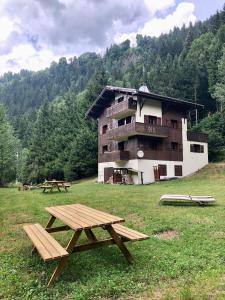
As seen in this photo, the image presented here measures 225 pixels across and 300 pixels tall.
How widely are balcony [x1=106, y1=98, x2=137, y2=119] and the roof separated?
95 centimetres

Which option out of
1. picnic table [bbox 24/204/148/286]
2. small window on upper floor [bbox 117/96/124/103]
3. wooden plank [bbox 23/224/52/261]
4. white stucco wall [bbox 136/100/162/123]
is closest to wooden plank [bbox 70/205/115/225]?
picnic table [bbox 24/204/148/286]

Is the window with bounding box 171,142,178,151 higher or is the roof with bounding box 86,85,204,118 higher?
the roof with bounding box 86,85,204,118

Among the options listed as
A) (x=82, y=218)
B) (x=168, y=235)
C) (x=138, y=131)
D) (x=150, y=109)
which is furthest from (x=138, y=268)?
(x=150, y=109)

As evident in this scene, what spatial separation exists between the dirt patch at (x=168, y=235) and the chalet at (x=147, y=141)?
18.8 meters

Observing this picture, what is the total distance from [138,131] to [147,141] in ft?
7.61

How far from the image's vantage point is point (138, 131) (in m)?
26.2

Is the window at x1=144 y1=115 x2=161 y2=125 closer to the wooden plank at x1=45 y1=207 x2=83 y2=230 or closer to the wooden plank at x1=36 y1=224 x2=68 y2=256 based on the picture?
the wooden plank at x1=45 y1=207 x2=83 y2=230

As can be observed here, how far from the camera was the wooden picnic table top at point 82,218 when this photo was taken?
16.2ft

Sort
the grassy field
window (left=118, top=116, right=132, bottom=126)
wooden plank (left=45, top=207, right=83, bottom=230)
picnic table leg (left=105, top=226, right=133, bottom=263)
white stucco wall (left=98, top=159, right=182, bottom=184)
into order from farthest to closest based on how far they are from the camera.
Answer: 1. window (left=118, top=116, right=132, bottom=126)
2. white stucco wall (left=98, top=159, right=182, bottom=184)
3. picnic table leg (left=105, top=226, right=133, bottom=263)
4. wooden plank (left=45, top=207, right=83, bottom=230)
5. the grassy field

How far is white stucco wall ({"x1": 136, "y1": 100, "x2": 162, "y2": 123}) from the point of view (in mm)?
28016

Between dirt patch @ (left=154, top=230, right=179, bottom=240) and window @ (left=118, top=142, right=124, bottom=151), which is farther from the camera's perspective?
window @ (left=118, top=142, right=124, bottom=151)

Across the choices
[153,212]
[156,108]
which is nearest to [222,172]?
[156,108]

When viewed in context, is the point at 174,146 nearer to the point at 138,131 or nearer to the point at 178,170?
the point at 178,170

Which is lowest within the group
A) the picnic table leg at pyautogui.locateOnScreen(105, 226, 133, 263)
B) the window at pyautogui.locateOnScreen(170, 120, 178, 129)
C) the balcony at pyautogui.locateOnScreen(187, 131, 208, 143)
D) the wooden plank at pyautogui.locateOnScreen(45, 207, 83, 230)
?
the picnic table leg at pyautogui.locateOnScreen(105, 226, 133, 263)
